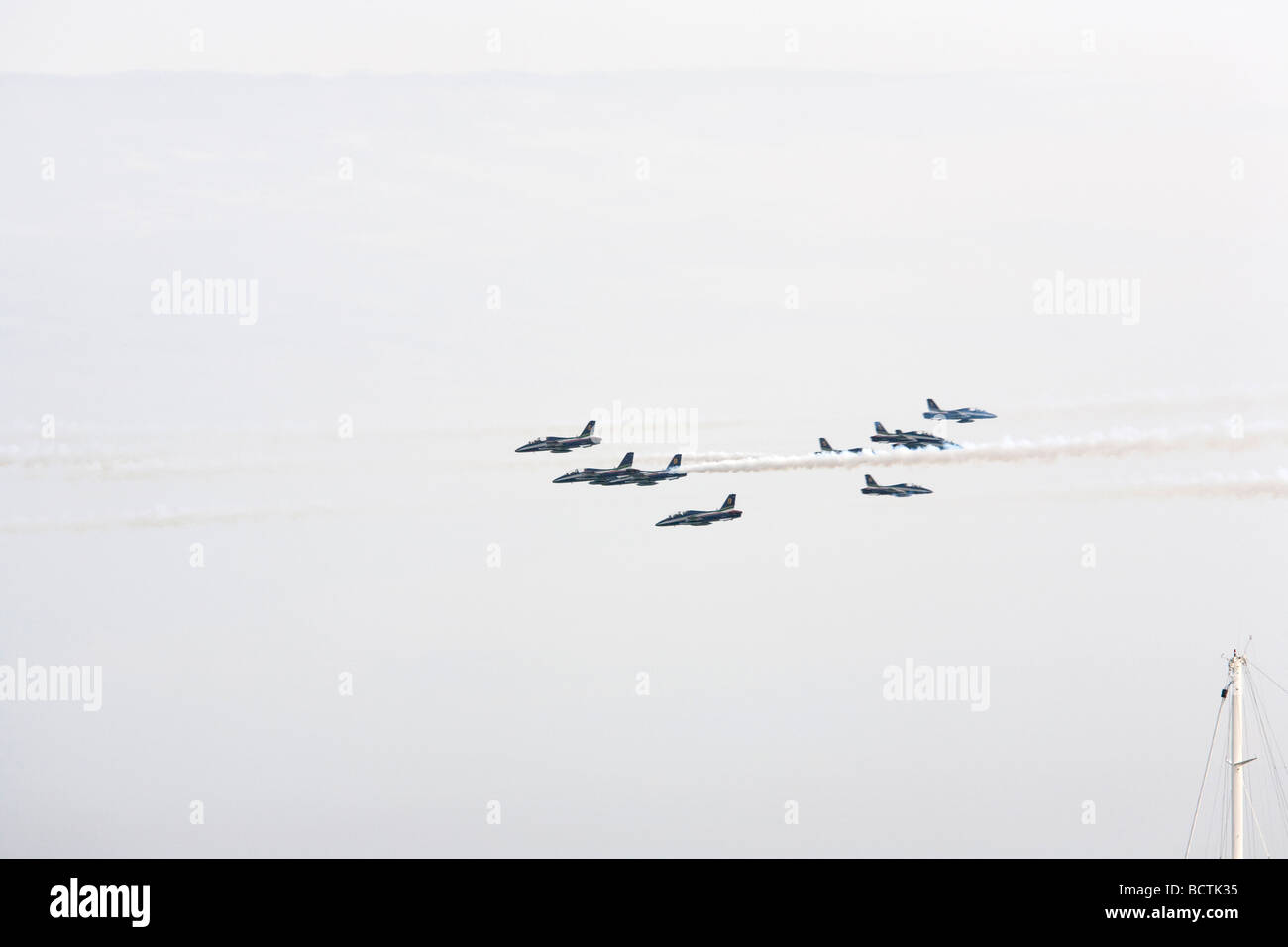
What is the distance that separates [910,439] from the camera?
125812 mm

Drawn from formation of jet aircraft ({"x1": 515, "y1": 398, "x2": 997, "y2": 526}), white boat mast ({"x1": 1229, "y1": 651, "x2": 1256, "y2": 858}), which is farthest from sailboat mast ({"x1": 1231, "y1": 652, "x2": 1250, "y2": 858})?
formation of jet aircraft ({"x1": 515, "y1": 398, "x2": 997, "y2": 526})

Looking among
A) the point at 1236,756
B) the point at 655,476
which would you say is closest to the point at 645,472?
the point at 655,476

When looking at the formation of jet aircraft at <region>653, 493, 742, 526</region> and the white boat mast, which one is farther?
the formation of jet aircraft at <region>653, 493, 742, 526</region>

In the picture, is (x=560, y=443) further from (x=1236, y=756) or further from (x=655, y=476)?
(x=1236, y=756)

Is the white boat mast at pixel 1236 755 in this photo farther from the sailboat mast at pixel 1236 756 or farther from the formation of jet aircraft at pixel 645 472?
the formation of jet aircraft at pixel 645 472

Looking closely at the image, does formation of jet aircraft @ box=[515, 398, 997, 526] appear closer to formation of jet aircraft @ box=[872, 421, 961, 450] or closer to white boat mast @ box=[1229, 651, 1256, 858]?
formation of jet aircraft @ box=[872, 421, 961, 450]

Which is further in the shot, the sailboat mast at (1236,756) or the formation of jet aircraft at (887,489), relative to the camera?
the formation of jet aircraft at (887,489)

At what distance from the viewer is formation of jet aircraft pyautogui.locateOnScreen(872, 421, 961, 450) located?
407 feet

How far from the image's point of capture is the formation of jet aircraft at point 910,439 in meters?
124

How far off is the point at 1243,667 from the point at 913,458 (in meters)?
21.0

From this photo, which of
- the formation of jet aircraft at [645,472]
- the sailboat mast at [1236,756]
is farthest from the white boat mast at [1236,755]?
the formation of jet aircraft at [645,472]

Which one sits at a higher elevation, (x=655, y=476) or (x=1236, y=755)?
(x=655, y=476)
